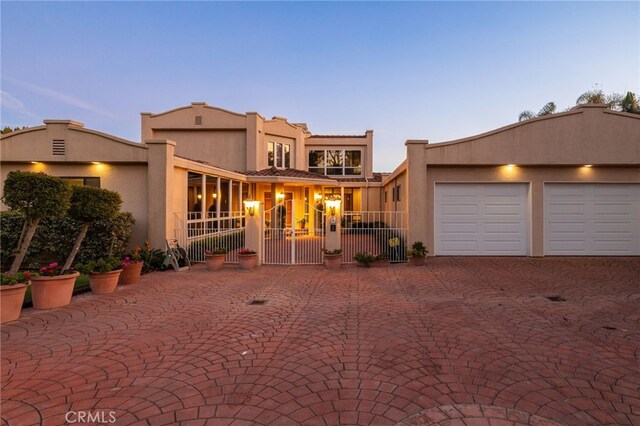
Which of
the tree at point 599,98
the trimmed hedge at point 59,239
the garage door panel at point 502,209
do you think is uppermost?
the tree at point 599,98

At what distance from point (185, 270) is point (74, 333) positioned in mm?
4793

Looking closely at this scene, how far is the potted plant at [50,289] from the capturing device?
5.59m

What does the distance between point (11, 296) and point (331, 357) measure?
5.38m

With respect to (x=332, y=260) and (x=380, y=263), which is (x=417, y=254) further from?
(x=332, y=260)

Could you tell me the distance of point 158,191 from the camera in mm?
9758

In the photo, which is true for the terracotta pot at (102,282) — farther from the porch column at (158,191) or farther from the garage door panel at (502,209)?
the garage door panel at (502,209)

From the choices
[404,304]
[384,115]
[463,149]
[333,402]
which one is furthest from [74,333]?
[384,115]

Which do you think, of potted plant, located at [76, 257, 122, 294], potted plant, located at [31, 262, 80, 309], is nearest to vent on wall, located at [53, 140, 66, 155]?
potted plant, located at [76, 257, 122, 294]

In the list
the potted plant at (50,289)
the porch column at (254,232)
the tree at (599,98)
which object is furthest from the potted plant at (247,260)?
the tree at (599,98)

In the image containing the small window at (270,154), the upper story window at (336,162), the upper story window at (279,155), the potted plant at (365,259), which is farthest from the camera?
the upper story window at (336,162)

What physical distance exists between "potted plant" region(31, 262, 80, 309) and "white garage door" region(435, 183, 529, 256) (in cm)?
1027

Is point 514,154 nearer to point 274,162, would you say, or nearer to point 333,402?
point 333,402

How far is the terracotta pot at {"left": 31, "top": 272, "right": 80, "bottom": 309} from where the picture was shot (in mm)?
5586

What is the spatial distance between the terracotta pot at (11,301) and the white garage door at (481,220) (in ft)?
35.4
